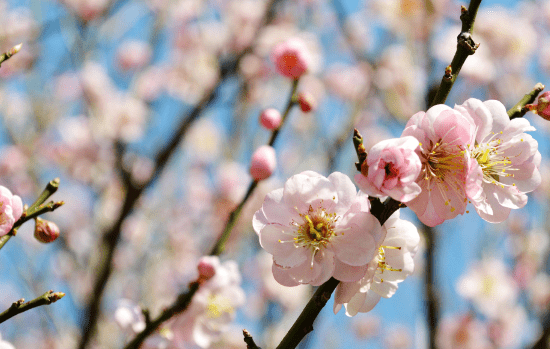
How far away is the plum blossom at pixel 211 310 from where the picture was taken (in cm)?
155

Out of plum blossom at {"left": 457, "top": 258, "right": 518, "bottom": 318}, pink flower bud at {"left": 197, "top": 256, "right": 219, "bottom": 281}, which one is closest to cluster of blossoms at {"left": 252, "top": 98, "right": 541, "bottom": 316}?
pink flower bud at {"left": 197, "top": 256, "right": 219, "bottom": 281}

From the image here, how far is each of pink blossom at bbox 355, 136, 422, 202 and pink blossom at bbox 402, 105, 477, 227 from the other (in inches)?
2.8

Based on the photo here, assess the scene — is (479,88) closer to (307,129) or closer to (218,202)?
(307,129)

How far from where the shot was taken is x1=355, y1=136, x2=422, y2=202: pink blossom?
784 mm

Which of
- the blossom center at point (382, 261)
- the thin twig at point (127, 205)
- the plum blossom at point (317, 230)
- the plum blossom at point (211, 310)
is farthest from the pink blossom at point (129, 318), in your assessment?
the thin twig at point (127, 205)

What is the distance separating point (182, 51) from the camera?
19.7ft

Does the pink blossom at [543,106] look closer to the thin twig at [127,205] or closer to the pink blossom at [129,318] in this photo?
the pink blossom at [129,318]

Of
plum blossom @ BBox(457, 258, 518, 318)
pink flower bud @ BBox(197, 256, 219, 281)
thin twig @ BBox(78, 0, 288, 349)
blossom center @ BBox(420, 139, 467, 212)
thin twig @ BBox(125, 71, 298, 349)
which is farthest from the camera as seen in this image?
plum blossom @ BBox(457, 258, 518, 318)

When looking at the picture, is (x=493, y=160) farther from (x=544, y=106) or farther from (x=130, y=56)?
(x=130, y=56)

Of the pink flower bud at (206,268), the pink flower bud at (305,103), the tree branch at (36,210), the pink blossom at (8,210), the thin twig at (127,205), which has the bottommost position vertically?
the thin twig at (127,205)

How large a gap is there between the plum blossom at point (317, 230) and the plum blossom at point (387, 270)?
0.18 feet

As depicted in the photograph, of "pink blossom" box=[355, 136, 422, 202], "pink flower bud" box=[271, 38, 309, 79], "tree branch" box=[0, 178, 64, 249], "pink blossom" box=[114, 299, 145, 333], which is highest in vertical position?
"tree branch" box=[0, 178, 64, 249]

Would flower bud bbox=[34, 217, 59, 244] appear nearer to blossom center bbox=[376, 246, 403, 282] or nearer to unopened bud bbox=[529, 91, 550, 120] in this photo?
blossom center bbox=[376, 246, 403, 282]

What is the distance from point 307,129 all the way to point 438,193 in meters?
4.16
